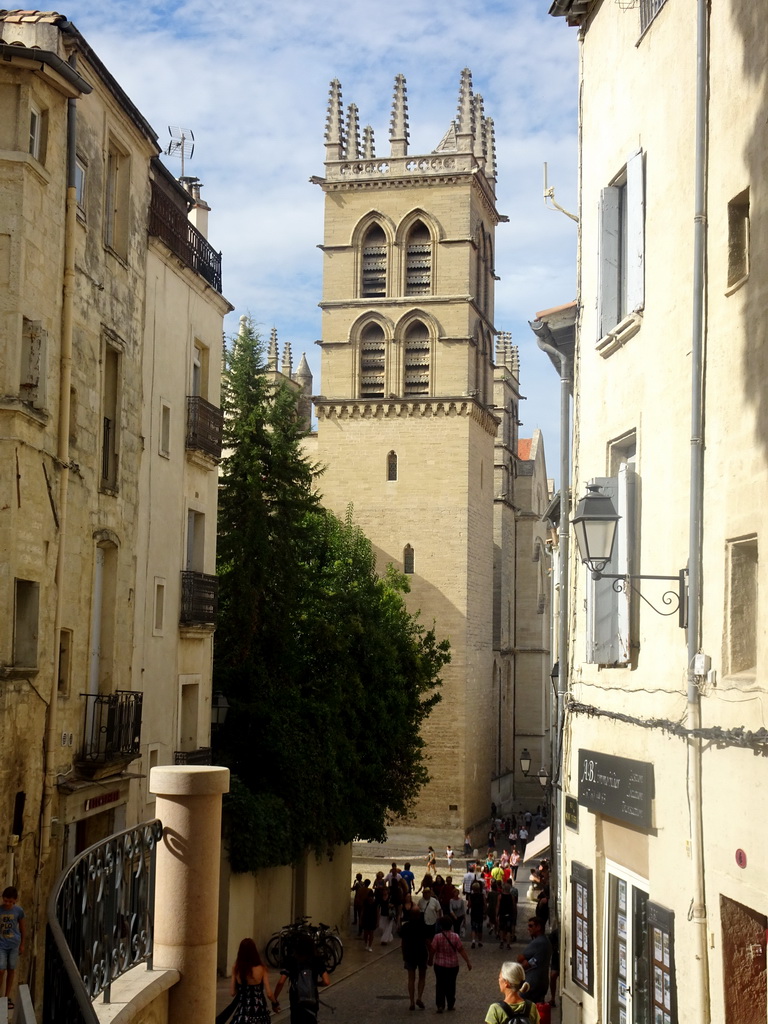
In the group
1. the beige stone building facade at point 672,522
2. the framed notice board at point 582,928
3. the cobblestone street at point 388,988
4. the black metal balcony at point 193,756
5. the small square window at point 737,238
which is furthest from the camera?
the black metal balcony at point 193,756

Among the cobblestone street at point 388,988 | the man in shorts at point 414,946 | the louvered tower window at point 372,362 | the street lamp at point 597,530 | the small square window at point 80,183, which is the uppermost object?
the louvered tower window at point 372,362

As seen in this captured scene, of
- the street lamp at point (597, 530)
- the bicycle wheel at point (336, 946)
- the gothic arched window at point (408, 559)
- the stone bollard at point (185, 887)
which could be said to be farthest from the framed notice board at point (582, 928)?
the gothic arched window at point (408, 559)

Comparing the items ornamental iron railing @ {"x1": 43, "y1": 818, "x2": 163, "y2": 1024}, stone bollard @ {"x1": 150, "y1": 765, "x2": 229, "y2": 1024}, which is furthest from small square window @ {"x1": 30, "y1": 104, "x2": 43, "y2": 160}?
ornamental iron railing @ {"x1": 43, "y1": 818, "x2": 163, "y2": 1024}

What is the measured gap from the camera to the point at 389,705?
31266 millimetres

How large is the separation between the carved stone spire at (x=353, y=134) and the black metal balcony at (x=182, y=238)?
32.8 m

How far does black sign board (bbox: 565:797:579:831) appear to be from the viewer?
43.5 ft

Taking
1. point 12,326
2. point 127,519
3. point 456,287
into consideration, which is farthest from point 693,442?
point 456,287

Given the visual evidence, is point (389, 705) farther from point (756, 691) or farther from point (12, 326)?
point (756, 691)

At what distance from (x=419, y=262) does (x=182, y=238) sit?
33.4 metres

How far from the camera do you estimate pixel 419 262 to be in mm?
55469

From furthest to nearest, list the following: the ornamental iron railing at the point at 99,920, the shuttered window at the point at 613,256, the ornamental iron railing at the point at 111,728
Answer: the ornamental iron railing at the point at 111,728 → the shuttered window at the point at 613,256 → the ornamental iron railing at the point at 99,920

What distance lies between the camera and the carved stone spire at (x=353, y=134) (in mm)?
56000

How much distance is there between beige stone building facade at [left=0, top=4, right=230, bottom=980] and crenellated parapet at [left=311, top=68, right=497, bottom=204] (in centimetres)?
3232

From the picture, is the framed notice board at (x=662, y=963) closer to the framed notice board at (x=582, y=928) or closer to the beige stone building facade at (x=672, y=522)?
the beige stone building facade at (x=672, y=522)
